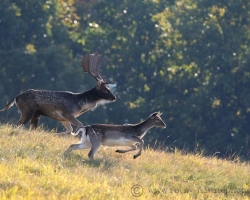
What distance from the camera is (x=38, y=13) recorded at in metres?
41.8

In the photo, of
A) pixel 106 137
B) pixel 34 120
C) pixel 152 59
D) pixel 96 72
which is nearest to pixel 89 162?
pixel 106 137

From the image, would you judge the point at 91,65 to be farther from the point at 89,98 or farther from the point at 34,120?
the point at 34,120

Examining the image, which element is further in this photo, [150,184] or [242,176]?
[242,176]

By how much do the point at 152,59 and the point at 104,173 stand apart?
28468 mm

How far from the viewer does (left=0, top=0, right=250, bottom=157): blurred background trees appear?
39875 millimetres

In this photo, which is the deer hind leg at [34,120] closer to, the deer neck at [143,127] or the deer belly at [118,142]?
the deer neck at [143,127]

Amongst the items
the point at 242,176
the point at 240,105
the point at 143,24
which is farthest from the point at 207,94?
the point at 242,176

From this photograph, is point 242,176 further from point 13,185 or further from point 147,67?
point 147,67

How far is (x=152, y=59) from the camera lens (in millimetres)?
43281

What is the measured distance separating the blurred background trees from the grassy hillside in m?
20.5

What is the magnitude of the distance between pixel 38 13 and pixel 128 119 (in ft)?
19.4

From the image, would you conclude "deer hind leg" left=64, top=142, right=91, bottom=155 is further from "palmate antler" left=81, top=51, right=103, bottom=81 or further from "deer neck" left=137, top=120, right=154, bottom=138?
"palmate antler" left=81, top=51, right=103, bottom=81

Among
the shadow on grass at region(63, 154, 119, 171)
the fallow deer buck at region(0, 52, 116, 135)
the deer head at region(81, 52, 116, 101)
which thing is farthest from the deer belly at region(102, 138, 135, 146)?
the deer head at region(81, 52, 116, 101)

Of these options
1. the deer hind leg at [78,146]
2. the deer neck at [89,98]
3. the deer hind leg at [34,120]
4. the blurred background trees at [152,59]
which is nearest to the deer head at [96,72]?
the deer neck at [89,98]
